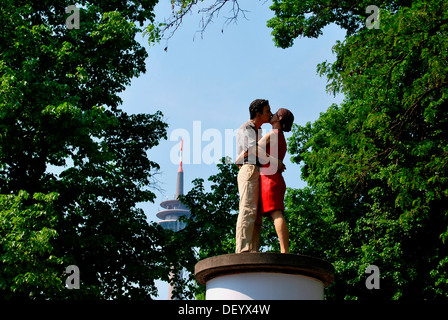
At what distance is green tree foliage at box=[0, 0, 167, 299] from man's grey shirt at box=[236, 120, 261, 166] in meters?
6.15

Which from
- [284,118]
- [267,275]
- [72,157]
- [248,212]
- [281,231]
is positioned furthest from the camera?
[72,157]

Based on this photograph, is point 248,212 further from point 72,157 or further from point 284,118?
point 72,157

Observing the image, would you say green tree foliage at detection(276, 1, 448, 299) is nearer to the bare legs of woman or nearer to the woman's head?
the woman's head

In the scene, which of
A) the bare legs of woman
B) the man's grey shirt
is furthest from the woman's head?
the bare legs of woman

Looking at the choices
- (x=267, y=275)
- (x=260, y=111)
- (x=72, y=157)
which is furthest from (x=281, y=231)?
(x=72, y=157)

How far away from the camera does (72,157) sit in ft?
48.1

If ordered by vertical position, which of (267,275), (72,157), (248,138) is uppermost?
(72,157)

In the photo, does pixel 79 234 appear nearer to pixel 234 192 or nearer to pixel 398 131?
pixel 234 192

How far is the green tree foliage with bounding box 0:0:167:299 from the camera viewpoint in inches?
449

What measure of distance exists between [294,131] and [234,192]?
4.82m

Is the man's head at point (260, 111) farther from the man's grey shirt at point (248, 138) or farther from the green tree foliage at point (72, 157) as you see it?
the green tree foliage at point (72, 157)

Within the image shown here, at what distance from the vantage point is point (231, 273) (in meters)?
5.53

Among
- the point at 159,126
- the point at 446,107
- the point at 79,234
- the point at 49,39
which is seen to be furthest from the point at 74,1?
the point at 446,107

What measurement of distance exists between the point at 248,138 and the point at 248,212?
851 millimetres
